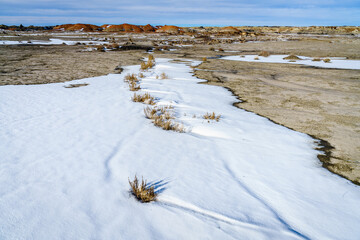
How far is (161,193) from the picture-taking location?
231cm

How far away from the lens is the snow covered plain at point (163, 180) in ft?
6.28

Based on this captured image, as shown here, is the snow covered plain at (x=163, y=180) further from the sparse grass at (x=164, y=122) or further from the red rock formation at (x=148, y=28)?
the red rock formation at (x=148, y=28)

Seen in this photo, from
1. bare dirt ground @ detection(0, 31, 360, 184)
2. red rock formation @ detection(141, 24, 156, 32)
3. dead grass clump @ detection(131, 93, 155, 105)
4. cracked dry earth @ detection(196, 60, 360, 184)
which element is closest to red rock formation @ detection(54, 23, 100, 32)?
red rock formation @ detection(141, 24, 156, 32)

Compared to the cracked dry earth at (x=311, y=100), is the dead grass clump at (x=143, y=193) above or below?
below

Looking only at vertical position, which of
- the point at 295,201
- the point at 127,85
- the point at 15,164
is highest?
the point at 127,85

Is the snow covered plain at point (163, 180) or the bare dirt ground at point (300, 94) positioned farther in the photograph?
the bare dirt ground at point (300, 94)

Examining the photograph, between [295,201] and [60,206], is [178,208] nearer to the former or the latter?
[60,206]

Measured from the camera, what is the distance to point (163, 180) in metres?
2.54

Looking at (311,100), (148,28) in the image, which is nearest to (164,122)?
(311,100)

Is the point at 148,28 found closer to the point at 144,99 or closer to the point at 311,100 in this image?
the point at 144,99

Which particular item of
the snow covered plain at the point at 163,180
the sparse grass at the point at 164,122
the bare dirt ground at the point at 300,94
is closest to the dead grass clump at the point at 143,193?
the snow covered plain at the point at 163,180

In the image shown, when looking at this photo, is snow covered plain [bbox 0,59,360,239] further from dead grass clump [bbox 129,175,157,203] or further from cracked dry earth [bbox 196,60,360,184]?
cracked dry earth [bbox 196,60,360,184]

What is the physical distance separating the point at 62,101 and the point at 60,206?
12.7 feet

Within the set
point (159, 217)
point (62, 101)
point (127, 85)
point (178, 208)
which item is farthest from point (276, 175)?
point (127, 85)
